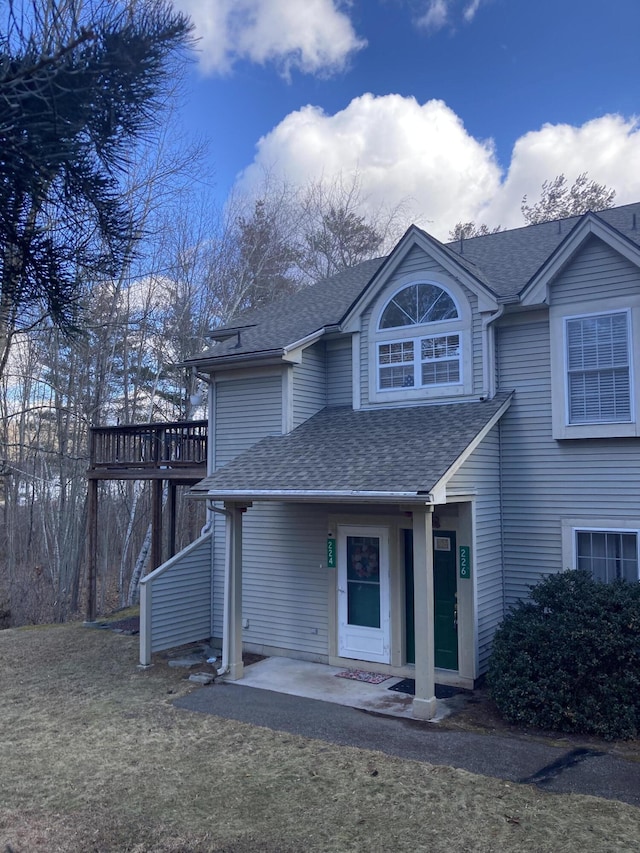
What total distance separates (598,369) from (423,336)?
110 inches

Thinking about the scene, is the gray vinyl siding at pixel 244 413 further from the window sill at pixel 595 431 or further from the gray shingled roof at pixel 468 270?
the window sill at pixel 595 431

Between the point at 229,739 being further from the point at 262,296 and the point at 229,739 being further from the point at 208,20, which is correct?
the point at 262,296

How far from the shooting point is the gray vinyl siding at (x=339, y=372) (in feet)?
38.7

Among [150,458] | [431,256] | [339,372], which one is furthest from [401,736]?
[150,458]

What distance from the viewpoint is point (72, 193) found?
396 centimetres

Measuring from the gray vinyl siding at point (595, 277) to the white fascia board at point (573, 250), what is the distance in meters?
0.14

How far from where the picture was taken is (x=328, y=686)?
368 inches

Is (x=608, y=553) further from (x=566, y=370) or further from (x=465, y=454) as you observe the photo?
(x=566, y=370)

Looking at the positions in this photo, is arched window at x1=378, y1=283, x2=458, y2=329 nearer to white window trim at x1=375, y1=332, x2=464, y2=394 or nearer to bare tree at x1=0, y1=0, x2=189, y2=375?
white window trim at x1=375, y1=332, x2=464, y2=394

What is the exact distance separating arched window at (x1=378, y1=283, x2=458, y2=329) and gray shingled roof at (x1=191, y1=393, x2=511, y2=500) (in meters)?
1.46

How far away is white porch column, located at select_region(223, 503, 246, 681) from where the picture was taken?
9.79 m

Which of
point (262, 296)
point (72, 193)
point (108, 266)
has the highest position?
point (262, 296)

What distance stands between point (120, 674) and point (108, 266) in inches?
307

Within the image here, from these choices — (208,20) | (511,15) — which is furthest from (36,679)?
(511,15)
